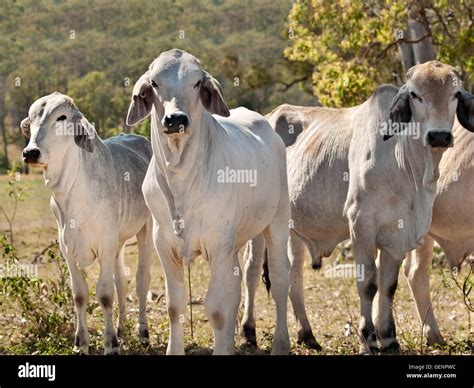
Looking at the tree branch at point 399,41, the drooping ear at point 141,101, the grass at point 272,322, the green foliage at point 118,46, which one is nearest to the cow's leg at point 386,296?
the grass at point 272,322

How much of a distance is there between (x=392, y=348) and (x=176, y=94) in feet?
9.76

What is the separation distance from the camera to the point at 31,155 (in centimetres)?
877

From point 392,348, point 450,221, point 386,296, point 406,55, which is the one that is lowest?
point 392,348

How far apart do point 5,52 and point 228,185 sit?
37593 millimetres

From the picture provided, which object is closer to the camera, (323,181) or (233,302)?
(233,302)

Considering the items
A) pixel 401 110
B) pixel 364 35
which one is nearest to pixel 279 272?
pixel 401 110

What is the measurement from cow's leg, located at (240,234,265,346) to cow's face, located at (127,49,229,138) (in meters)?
2.33

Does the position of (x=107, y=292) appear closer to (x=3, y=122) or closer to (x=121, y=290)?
(x=121, y=290)

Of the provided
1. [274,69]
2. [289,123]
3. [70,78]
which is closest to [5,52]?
[70,78]

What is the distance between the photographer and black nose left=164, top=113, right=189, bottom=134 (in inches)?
301
